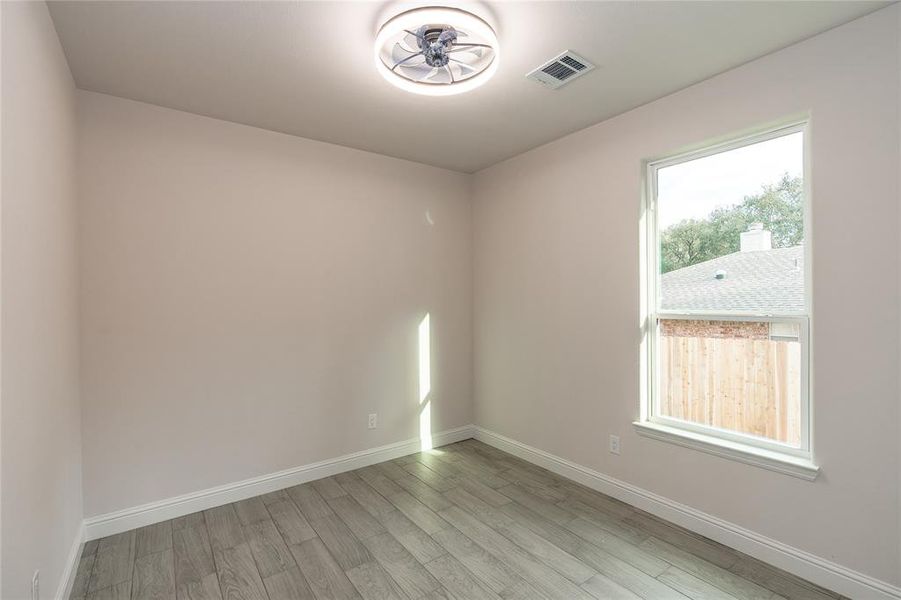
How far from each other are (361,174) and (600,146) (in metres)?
1.88

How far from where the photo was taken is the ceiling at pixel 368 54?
6.06 feet

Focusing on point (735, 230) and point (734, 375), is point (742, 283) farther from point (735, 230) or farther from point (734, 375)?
point (734, 375)

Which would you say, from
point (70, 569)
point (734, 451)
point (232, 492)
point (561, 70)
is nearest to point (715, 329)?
point (734, 451)

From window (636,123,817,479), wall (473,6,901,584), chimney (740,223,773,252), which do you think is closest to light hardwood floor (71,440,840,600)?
wall (473,6,901,584)

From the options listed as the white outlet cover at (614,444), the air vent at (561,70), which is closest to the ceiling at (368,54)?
the air vent at (561,70)

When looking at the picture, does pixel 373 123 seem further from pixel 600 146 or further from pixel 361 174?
pixel 600 146

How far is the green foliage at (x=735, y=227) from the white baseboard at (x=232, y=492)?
2.57m

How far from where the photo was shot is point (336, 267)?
3381mm

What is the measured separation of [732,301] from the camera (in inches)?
95.9

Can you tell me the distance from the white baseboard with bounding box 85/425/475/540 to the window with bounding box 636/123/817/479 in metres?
2.06

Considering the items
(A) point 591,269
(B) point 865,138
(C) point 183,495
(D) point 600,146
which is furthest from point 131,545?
(B) point 865,138

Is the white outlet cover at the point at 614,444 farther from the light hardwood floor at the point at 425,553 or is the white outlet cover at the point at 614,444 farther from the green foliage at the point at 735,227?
the green foliage at the point at 735,227

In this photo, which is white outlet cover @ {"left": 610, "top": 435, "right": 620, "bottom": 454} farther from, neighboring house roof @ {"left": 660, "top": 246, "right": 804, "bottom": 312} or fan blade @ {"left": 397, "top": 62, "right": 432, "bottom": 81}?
fan blade @ {"left": 397, "top": 62, "right": 432, "bottom": 81}

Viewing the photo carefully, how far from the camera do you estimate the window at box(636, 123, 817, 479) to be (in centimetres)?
219
